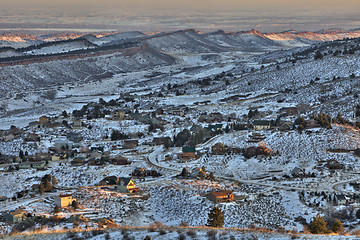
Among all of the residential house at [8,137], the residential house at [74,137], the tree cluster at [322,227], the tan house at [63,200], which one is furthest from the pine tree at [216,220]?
the residential house at [8,137]

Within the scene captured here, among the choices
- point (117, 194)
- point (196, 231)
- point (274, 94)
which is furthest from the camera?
point (274, 94)

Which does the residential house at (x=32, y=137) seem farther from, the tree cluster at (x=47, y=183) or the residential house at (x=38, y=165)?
the tree cluster at (x=47, y=183)

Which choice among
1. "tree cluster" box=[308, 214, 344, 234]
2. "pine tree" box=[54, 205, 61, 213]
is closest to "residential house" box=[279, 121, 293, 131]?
"tree cluster" box=[308, 214, 344, 234]

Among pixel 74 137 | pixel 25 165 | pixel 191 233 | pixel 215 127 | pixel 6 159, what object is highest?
pixel 191 233

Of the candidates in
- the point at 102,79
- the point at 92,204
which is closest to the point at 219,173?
the point at 92,204

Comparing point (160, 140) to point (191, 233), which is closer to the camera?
point (191, 233)

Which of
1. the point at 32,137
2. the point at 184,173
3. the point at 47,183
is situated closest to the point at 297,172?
the point at 184,173

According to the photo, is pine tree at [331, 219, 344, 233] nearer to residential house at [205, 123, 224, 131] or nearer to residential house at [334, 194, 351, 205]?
residential house at [334, 194, 351, 205]

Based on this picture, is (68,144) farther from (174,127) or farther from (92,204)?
(92,204)

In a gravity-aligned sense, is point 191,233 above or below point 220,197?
above

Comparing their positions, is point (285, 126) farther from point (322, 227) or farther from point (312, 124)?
point (322, 227)
